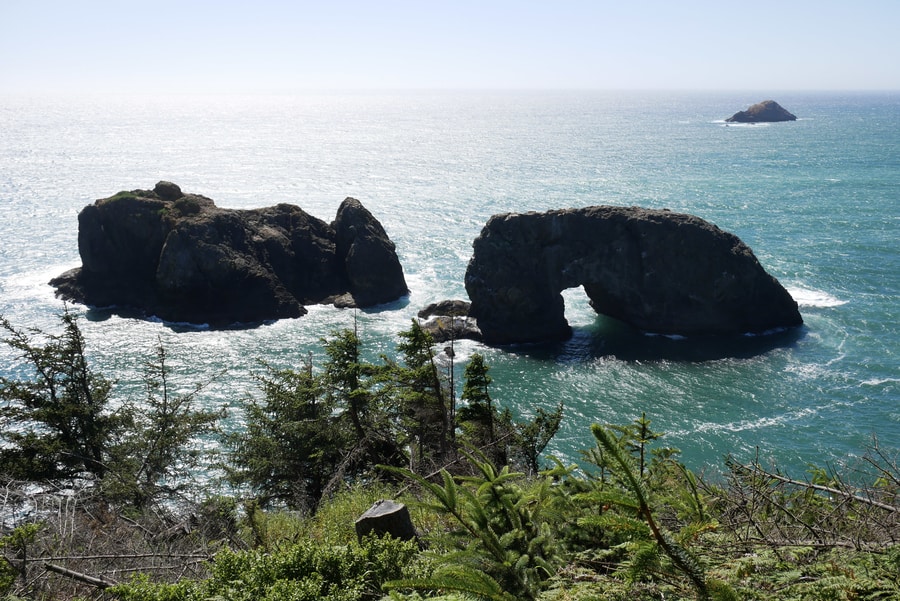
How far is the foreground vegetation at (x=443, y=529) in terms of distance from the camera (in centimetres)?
424

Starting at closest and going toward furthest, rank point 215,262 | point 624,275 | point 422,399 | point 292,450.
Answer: point 292,450 → point 422,399 → point 624,275 → point 215,262

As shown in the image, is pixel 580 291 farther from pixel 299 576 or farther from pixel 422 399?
pixel 299 576

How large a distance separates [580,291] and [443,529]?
44373 mm

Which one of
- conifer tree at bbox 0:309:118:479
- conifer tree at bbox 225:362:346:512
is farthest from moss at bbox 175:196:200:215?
conifer tree at bbox 225:362:346:512

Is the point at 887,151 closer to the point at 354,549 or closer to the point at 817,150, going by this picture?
the point at 817,150

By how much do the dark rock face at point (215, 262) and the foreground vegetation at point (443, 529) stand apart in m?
28.3

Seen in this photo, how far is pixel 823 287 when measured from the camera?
46594 millimetres

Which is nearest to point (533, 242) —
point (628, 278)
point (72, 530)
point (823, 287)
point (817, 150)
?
point (628, 278)

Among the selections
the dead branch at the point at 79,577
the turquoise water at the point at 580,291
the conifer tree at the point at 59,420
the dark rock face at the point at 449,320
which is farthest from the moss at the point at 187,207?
the dead branch at the point at 79,577

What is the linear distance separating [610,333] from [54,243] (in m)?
54.8

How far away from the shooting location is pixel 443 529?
8234mm

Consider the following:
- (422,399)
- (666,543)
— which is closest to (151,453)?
(422,399)

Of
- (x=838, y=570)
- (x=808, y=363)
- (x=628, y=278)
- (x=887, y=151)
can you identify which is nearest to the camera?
(x=838, y=570)

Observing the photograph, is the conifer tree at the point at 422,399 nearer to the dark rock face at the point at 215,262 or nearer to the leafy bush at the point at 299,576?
the leafy bush at the point at 299,576
